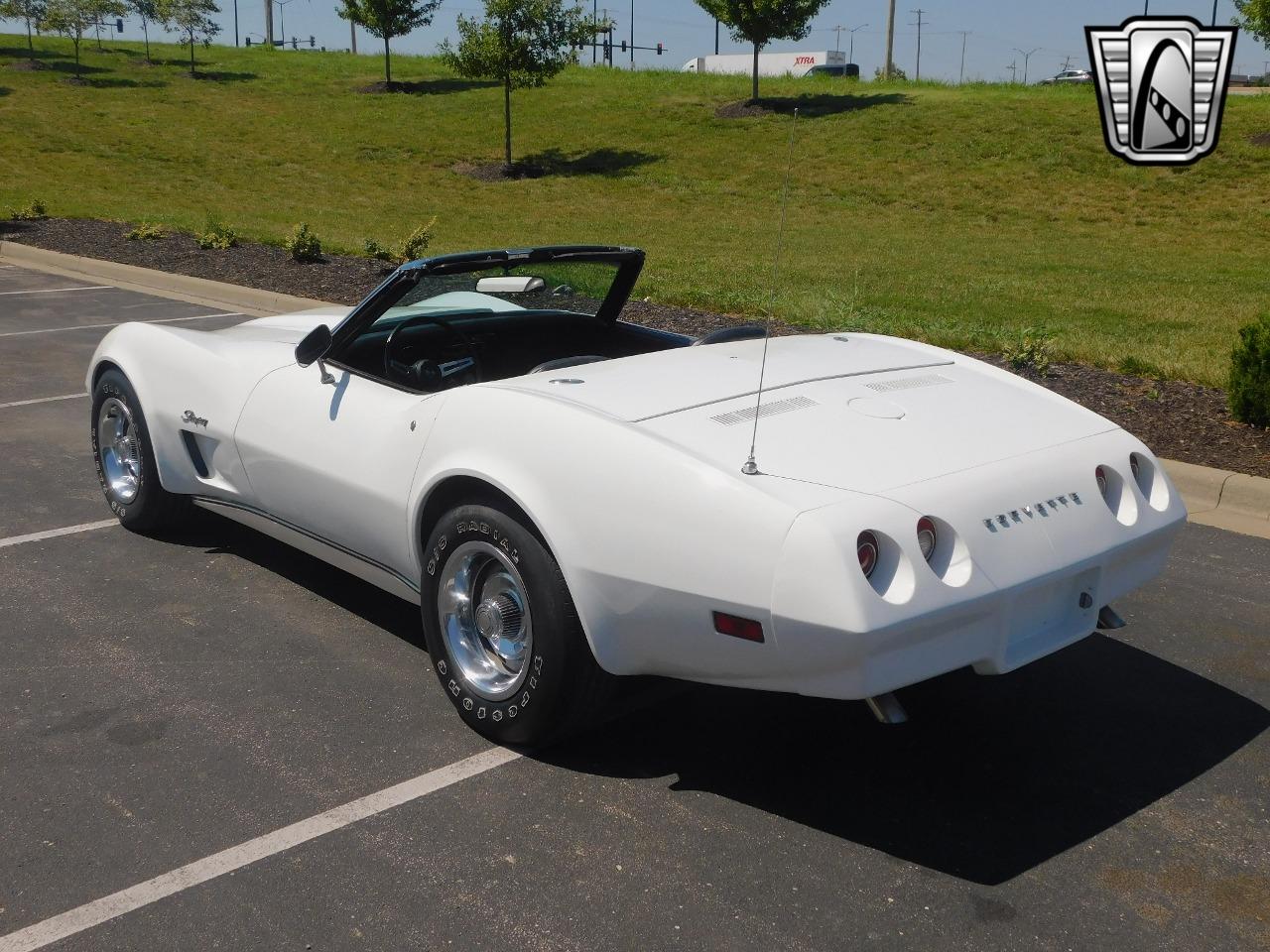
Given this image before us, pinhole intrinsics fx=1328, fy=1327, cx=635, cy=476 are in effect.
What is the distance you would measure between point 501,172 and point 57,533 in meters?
28.9

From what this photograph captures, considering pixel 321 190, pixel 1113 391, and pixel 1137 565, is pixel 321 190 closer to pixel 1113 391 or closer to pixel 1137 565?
pixel 1113 391

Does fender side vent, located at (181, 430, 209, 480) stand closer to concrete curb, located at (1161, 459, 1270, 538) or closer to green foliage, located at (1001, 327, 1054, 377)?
concrete curb, located at (1161, 459, 1270, 538)

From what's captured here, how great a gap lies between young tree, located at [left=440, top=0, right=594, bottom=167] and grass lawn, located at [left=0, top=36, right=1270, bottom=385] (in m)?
2.75

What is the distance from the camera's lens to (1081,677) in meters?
4.60

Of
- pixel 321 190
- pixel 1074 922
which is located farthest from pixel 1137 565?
pixel 321 190

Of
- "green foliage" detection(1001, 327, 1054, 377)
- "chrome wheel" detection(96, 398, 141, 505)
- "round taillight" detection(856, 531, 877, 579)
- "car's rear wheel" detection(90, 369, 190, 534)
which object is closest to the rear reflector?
"round taillight" detection(856, 531, 877, 579)

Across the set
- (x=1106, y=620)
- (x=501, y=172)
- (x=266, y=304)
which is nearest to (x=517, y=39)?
(x=501, y=172)

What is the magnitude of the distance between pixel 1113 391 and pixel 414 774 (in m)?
6.32

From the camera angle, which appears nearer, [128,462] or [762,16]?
[128,462]

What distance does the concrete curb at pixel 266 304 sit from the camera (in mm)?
6613

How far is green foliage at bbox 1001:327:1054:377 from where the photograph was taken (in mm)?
9156

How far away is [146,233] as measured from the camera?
1775 cm

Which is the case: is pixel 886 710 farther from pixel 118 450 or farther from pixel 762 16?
pixel 762 16

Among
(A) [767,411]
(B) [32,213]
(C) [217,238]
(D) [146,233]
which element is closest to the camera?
(A) [767,411]
